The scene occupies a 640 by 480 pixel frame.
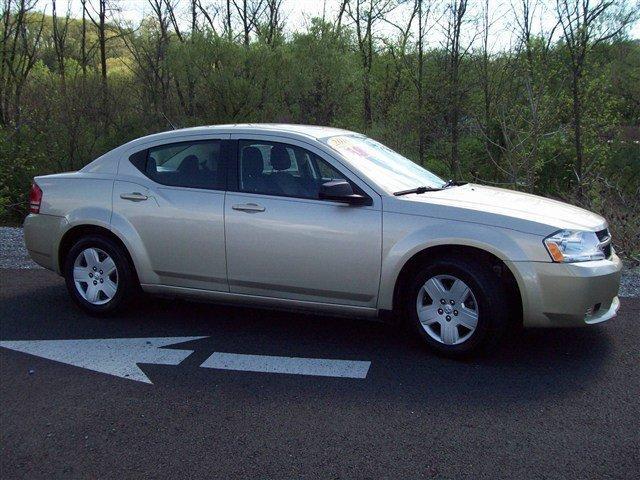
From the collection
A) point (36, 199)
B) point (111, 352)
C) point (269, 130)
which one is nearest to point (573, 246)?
point (269, 130)

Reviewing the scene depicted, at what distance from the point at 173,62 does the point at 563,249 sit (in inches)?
536

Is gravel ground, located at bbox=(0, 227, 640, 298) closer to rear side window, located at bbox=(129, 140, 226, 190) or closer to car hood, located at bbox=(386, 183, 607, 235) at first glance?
car hood, located at bbox=(386, 183, 607, 235)

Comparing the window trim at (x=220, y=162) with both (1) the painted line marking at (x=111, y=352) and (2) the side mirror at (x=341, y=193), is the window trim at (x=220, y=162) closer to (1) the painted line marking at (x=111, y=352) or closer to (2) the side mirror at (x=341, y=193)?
(2) the side mirror at (x=341, y=193)

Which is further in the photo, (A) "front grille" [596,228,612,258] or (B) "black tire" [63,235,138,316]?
(B) "black tire" [63,235,138,316]

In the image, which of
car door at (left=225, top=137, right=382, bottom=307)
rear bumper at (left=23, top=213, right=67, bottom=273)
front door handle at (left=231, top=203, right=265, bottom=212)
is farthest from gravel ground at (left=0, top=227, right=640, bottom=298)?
front door handle at (left=231, top=203, right=265, bottom=212)

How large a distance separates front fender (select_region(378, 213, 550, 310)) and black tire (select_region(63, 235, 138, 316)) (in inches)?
88.6

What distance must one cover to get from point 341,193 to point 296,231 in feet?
1.57

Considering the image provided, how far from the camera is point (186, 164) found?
566 centimetres

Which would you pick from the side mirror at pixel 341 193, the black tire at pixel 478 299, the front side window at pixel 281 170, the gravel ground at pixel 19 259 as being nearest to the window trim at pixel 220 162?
the front side window at pixel 281 170

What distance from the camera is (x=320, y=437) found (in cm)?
364

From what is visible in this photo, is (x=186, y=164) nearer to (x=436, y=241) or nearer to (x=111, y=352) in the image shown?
(x=111, y=352)

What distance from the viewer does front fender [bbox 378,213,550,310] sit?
4.55 m

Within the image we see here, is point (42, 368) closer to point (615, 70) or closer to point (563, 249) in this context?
point (563, 249)

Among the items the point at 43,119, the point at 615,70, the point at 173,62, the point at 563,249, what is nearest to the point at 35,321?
the point at 563,249
